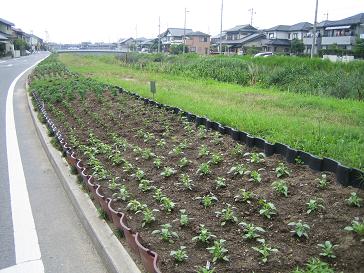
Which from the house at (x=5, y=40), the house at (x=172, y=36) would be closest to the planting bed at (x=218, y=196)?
the house at (x=5, y=40)

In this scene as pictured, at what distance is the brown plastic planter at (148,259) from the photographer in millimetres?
2990

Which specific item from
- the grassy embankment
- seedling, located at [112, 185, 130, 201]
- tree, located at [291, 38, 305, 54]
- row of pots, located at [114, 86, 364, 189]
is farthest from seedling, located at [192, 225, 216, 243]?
tree, located at [291, 38, 305, 54]

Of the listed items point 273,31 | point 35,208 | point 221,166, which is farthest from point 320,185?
point 273,31

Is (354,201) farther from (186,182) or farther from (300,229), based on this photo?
(186,182)

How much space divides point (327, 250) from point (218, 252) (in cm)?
87

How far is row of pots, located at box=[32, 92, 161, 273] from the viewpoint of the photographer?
10.1 feet

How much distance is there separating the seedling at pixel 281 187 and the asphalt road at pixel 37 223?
6.53 feet

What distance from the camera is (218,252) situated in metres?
3.12

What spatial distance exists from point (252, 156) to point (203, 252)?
214 cm

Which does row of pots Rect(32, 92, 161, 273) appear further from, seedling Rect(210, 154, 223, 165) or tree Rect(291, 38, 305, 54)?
tree Rect(291, 38, 305, 54)

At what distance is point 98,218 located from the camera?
4.32 m

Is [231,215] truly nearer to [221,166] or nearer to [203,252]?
[203,252]

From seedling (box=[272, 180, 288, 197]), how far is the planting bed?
0.02 meters

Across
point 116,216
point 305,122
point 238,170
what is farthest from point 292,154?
point 305,122
